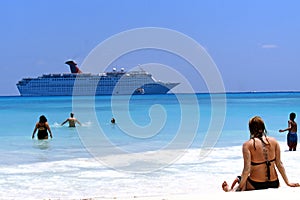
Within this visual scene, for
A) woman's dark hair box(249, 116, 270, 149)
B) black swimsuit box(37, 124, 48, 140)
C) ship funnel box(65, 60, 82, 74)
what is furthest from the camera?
ship funnel box(65, 60, 82, 74)

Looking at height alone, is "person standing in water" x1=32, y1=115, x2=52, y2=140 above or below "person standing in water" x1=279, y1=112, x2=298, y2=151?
above

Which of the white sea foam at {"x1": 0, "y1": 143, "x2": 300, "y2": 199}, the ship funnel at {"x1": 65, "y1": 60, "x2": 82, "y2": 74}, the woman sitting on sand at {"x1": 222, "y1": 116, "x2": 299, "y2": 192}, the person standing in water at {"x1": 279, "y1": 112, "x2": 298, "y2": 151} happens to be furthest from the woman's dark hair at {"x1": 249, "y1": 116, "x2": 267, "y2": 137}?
the ship funnel at {"x1": 65, "y1": 60, "x2": 82, "y2": 74}

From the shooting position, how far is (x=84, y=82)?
329 feet

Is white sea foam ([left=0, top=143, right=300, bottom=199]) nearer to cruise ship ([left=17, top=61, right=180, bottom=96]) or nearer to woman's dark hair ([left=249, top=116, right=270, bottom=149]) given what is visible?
woman's dark hair ([left=249, top=116, right=270, bottom=149])

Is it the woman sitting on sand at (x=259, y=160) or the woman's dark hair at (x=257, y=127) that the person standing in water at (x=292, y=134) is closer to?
the woman sitting on sand at (x=259, y=160)

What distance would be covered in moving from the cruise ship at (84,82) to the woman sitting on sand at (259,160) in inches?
3649

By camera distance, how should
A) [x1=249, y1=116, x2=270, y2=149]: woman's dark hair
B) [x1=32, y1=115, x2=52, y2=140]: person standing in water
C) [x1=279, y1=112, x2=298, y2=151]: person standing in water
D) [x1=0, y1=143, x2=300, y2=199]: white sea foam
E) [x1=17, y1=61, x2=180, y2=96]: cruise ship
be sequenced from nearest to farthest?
1. [x1=249, y1=116, x2=270, y2=149]: woman's dark hair
2. [x1=0, y1=143, x2=300, y2=199]: white sea foam
3. [x1=279, y1=112, x2=298, y2=151]: person standing in water
4. [x1=32, y1=115, x2=52, y2=140]: person standing in water
5. [x1=17, y1=61, x2=180, y2=96]: cruise ship

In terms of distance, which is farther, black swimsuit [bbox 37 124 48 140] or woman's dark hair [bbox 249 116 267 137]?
black swimsuit [bbox 37 124 48 140]

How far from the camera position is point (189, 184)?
8.34 m

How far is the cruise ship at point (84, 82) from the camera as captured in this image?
10075 cm

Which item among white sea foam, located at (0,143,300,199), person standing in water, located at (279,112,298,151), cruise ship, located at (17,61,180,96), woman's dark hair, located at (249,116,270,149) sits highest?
cruise ship, located at (17,61,180,96)

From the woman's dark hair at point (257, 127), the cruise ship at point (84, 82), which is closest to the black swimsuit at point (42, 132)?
the woman's dark hair at point (257, 127)

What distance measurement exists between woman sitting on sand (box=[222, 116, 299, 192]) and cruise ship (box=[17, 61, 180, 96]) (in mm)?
92683

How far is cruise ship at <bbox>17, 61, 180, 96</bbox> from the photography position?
331ft
